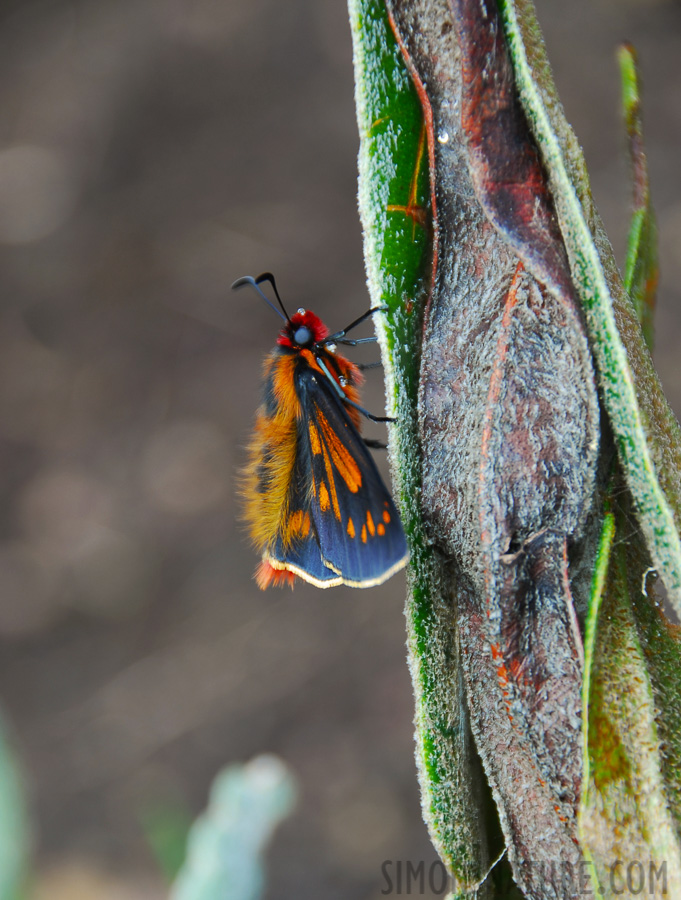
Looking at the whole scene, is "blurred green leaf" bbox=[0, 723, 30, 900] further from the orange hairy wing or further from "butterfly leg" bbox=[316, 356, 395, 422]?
"butterfly leg" bbox=[316, 356, 395, 422]

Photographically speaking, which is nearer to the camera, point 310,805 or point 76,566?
point 310,805

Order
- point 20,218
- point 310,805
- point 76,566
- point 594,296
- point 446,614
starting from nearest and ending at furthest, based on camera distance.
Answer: point 594,296 → point 446,614 → point 310,805 → point 76,566 → point 20,218

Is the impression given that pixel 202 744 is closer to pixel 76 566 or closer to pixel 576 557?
pixel 76 566

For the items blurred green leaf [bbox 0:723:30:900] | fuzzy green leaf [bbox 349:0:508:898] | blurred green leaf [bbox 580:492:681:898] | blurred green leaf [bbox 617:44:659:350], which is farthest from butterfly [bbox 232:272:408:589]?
blurred green leaf [bbox 0:723:30:900]

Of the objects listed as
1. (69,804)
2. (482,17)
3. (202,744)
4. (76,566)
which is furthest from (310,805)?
(482,17)

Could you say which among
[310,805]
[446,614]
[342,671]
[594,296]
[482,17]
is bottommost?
[310,805]

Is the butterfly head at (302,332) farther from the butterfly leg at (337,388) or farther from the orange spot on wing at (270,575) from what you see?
the orange spot on wing at (270,575)

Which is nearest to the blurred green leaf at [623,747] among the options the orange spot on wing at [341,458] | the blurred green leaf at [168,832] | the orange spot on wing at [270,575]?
the orange spot on wing at [341,458]
